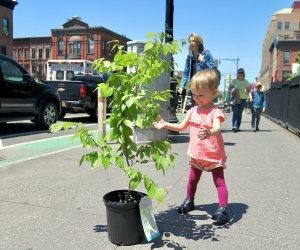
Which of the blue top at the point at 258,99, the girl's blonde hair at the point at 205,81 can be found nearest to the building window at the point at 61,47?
the blue top at the point at 258,99

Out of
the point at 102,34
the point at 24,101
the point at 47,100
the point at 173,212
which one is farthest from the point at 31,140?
the point at 102,34

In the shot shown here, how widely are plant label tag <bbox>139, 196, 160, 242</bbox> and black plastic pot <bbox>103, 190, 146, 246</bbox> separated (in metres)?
0.06

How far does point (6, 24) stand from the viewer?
44.5 m

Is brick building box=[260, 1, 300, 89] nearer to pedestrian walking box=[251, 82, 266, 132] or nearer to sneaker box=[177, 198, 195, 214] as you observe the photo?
pedestrian walking box=[251, 82, 266, 132]

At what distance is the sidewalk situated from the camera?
3.09 metres

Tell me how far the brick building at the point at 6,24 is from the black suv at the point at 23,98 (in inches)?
1447

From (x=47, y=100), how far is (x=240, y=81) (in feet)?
19.1

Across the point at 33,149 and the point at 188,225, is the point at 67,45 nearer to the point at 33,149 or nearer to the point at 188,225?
the point at 33,149

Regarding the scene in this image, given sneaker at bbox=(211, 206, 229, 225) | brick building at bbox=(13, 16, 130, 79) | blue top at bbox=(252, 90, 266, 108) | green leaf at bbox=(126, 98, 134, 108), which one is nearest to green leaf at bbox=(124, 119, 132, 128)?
green leaf at bbox=(126, 98, 134, 108)

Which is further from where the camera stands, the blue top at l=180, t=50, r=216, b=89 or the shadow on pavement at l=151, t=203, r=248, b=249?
the blue top at l=180, t=50, r=216, b=89

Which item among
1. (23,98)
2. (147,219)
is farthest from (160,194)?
(23,98)

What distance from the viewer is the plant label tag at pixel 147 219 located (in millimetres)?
2922

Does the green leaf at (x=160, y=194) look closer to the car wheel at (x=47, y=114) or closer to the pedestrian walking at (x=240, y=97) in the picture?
the car wheel at (x=47, y=114)

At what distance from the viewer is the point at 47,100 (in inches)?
410
